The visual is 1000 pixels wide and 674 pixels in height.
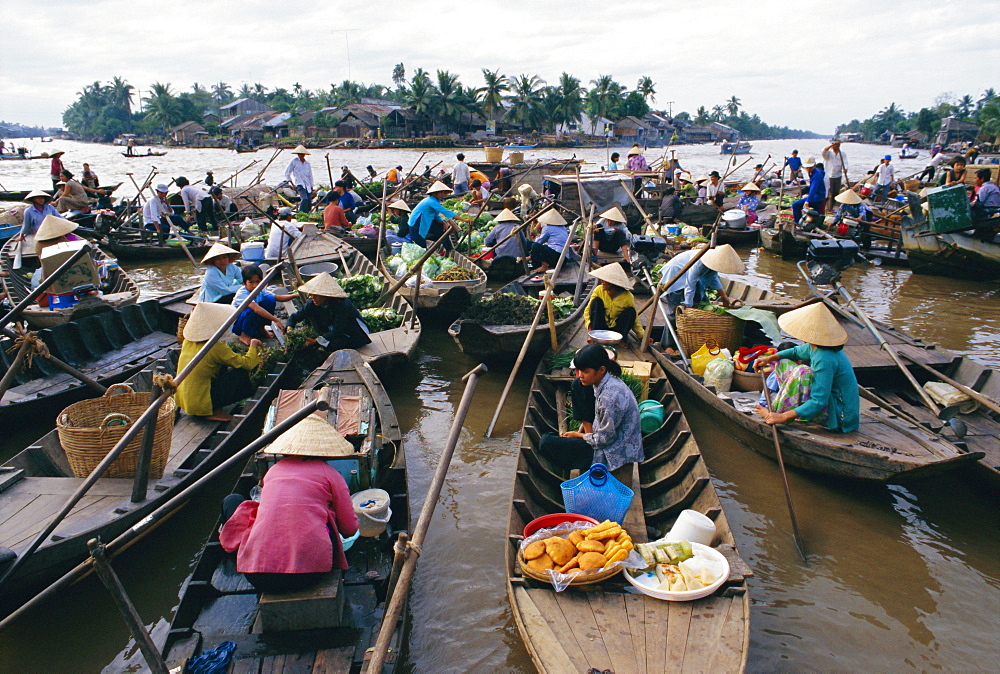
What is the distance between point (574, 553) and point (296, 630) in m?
1.62

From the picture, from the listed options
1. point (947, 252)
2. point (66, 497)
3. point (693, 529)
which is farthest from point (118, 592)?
point (947, 252)

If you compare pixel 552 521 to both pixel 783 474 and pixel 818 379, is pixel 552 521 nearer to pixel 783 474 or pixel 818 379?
pixel 783 474

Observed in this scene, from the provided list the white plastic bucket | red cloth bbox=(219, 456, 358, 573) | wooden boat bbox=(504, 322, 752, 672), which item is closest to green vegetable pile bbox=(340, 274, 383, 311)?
wooden boat bbox=(504, 322, 752, 672)

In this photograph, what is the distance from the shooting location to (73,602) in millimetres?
4070

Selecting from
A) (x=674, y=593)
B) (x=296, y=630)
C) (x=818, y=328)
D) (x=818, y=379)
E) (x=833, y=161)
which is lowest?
(x=296, y=630)

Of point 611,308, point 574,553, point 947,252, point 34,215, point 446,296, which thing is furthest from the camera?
point 947,252

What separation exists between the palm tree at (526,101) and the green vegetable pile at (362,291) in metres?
51.5

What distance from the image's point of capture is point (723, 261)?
6.70m

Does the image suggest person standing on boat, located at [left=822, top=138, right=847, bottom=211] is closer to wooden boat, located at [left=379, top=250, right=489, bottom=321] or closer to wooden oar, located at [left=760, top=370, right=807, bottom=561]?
wooden boat, located at [left=379, top=250, right=489, bottom=321]

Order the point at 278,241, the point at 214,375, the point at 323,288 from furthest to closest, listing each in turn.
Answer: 1. the point at 278,241
2. the point at 323,288
3. the point at 214,375

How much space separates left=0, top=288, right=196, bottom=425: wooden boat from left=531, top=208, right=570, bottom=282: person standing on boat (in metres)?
5.56

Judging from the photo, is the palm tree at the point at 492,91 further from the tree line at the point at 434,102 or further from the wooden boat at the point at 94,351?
the wooden boat at the point at 94,351

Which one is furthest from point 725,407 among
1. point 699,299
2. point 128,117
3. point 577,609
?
point 128,117

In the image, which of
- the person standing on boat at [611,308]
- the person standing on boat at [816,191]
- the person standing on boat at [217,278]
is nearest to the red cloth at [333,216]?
the person standing on boat at [217,278]
